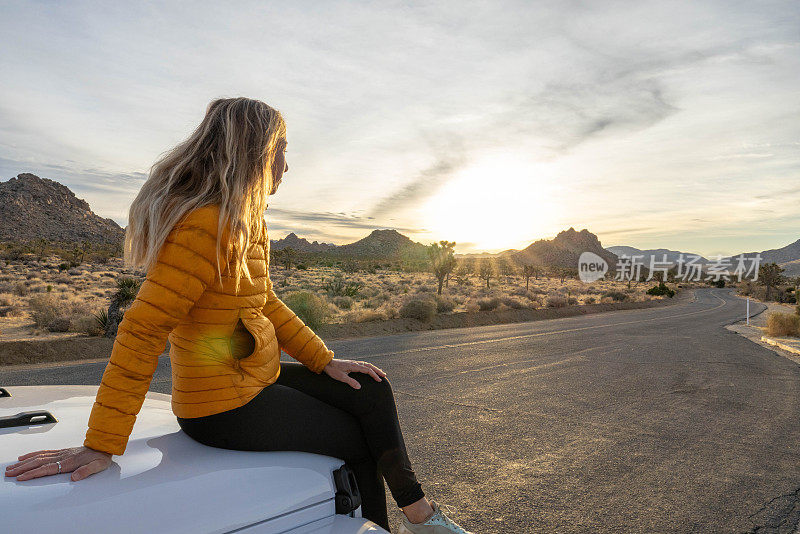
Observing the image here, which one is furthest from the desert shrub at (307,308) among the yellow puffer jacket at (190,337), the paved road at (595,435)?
the yellow puffer jacket at (190,337)

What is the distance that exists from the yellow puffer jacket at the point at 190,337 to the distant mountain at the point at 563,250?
6100 inches

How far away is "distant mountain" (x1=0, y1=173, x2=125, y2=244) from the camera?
6656 centimetres

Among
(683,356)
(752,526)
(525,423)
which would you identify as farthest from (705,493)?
(683,356)

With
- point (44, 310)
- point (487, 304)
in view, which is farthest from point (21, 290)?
point (487, 304)

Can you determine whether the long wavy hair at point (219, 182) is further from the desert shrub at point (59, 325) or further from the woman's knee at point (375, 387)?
the desert shrub at point (59, 325)

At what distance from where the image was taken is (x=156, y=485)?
143 centimetres

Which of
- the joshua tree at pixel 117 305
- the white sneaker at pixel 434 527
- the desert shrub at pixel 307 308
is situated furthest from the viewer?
the desert shrub at pixel 307 308

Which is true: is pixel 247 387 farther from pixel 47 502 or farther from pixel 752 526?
pixel 752 526

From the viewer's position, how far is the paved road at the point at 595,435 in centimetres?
380

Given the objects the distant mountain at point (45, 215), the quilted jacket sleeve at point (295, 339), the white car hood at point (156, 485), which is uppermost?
the distant mountain at point (45, 215)

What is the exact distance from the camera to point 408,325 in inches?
682

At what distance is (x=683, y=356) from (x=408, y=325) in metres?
8.00

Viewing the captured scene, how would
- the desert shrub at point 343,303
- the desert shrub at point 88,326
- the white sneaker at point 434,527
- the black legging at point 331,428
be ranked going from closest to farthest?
the black legging at point 331,428, the white sneaker at point 434,527, the desert shrub at point 88,326, the desert shrub at point 343,303

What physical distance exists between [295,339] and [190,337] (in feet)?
2.15
